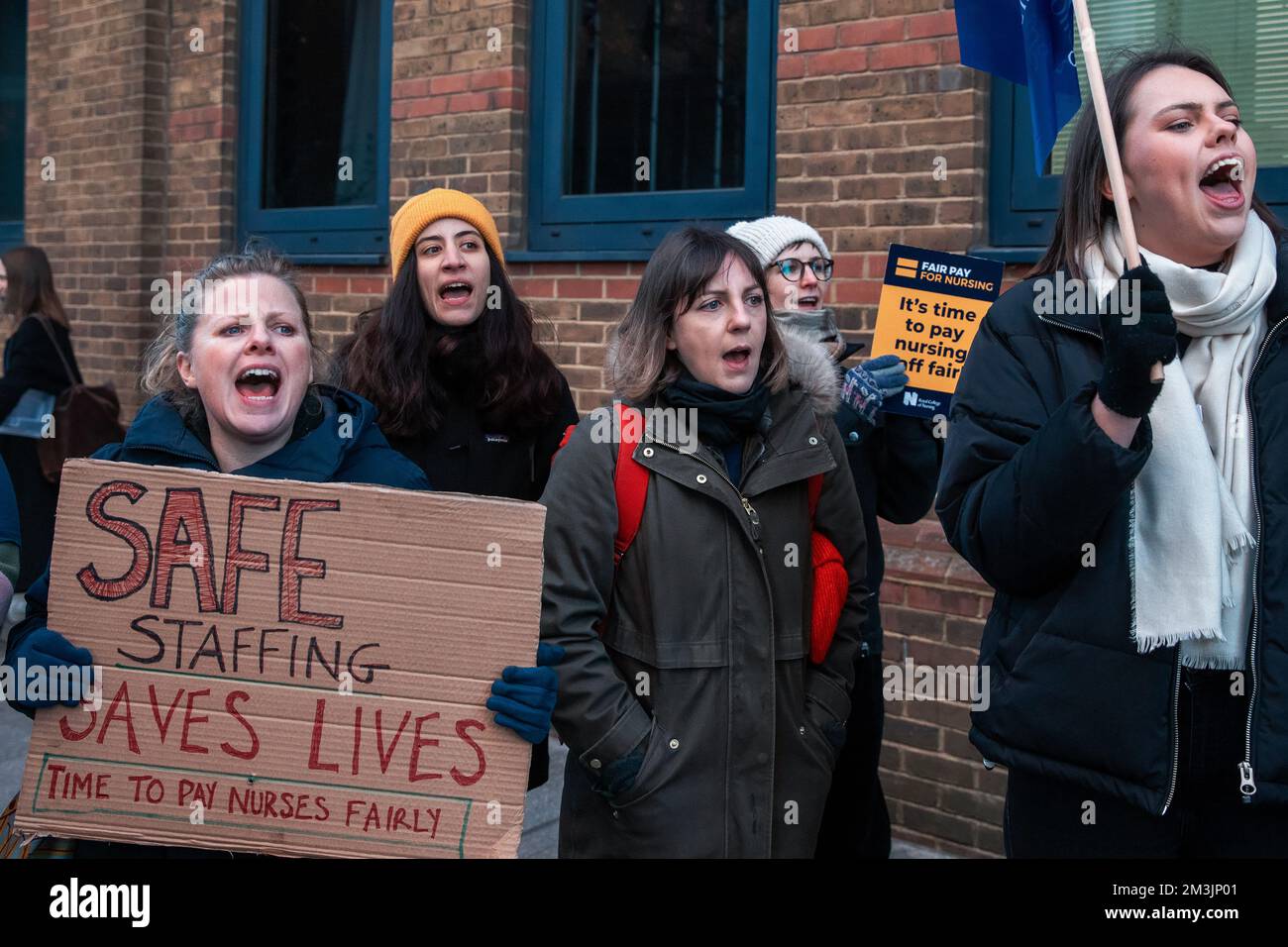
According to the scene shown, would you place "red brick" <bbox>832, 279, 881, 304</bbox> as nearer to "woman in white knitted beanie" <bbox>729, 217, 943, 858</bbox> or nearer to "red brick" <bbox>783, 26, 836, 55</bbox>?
"red brick" <bbox>783, 26, 836, 55</bbox>

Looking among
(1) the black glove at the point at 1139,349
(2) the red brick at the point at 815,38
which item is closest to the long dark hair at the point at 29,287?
(2) the red brick at the point at 815,38

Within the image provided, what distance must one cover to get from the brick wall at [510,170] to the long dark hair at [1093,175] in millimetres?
2174

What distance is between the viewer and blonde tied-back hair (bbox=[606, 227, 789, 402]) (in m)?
2.89

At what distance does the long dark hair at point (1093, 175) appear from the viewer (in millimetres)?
2369

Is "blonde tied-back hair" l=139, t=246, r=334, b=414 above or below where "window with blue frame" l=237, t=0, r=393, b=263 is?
below

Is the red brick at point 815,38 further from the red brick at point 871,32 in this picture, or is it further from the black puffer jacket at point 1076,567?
the black puffer jacket at point 1076,567

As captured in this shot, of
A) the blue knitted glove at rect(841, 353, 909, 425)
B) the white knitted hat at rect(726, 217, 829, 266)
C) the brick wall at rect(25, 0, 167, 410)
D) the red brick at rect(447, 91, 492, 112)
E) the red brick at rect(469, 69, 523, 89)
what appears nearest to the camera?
the blue knitted glove at rect(841, 353, 909, 425)

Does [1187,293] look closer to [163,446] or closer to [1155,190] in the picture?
[1155,190]

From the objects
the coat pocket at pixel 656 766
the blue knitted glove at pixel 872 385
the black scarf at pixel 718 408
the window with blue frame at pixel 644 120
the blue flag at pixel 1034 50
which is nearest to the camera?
the blue flag at pixel 1034 50

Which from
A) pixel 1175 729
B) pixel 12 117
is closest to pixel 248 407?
pixel 1175 729

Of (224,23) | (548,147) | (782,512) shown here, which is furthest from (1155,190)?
(224,23)

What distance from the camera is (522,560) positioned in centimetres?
238

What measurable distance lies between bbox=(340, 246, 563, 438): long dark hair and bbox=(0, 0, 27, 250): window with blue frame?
6.31m

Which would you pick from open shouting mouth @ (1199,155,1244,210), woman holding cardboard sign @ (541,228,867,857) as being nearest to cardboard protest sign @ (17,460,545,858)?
woman holding cardboard sign @ (541,228,867,857)
